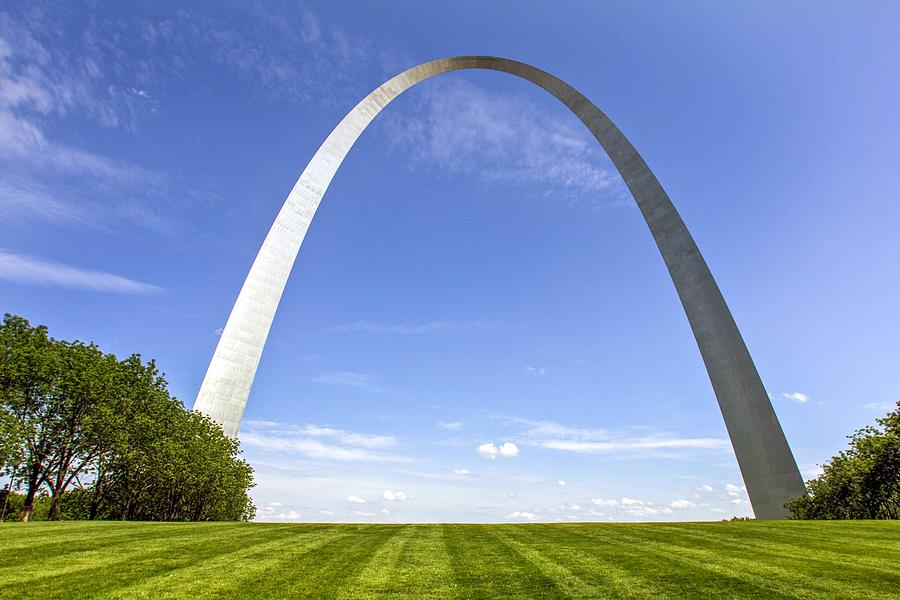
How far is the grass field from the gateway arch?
1402 cm

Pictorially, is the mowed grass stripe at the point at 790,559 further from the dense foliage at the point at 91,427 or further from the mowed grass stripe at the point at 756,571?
the dense foliage at the point at 91,427

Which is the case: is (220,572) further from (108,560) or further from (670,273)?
(670,273)

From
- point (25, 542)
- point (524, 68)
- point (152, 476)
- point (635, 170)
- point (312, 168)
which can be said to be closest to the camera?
point (25, 542)

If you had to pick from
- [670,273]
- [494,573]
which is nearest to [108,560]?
[494,573]

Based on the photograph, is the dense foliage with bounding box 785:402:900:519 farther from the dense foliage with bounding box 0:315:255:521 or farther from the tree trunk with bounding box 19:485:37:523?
the tree trunk with bounding box 19:485:37:523

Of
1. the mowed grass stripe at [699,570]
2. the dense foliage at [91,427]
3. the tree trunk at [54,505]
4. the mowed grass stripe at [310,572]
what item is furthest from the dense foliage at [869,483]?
Answer: the tree trunk at [54,505]

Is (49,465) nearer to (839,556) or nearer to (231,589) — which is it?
(231,589)

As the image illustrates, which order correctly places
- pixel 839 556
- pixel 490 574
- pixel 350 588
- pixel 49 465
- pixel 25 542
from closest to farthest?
pixel 350 588
pixel 490 574
pixel 839 556
pixel 25 542
pixel 49 465

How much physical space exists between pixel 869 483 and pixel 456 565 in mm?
29543

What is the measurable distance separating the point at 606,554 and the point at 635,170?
3084 cm

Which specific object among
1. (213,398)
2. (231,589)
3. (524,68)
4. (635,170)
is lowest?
(231,589)

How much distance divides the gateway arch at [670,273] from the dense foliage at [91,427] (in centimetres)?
332

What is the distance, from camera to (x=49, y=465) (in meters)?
25.3

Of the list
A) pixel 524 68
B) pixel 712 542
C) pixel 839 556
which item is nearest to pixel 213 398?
pixel 712 542
